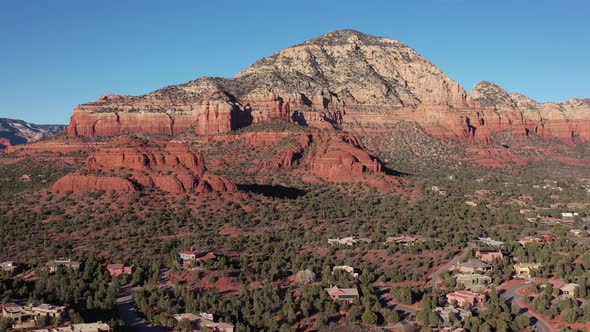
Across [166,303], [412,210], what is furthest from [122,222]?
[412,210]

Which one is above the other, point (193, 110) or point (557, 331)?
point (193, 110)

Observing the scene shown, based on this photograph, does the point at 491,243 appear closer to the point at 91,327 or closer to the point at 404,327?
the point at 404,327

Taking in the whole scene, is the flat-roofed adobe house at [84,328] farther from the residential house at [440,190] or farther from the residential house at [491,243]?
the residential house at [440,190]

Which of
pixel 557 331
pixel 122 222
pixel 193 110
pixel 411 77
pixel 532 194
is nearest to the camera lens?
pixel 557 331

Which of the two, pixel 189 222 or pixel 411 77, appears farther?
pixel 411 77

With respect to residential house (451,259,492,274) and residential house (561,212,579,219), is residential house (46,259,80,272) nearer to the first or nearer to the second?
residential house (451,259,492,274)

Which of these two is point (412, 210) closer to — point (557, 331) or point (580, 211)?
point (580, 211)

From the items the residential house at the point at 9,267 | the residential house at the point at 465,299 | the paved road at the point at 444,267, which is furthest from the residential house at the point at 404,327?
the residential house at the point at 9,267
